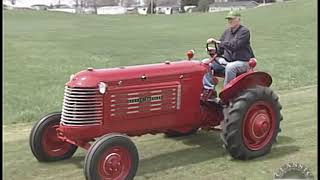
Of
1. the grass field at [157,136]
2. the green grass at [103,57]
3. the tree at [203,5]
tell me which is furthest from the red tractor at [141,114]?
the tree at [203,5]

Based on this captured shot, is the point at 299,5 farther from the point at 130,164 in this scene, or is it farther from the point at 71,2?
the point at 71,2

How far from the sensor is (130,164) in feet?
19.1

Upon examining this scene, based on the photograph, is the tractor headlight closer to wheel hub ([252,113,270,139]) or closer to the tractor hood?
the tractor hood

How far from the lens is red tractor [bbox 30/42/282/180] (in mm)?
5824

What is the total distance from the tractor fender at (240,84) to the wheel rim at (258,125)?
→ 0.82 ft

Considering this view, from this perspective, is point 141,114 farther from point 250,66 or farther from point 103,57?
point 103,57

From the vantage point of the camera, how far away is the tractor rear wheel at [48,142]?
654 centimetres

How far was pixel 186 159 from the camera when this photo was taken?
6.87m

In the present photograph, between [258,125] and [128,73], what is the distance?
1.78 meters

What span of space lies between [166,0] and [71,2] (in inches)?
968

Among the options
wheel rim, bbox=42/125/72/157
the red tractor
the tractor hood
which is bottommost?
wheel rim, bbox=42/125/72/157

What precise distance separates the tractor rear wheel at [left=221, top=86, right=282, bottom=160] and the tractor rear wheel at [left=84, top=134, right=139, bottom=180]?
4.31 ft

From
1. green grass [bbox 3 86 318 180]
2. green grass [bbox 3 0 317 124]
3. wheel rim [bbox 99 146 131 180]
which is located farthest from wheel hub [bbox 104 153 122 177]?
green grass [bbox 3 0 317 124]

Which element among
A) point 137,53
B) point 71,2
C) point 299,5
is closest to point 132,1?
point 71,2
